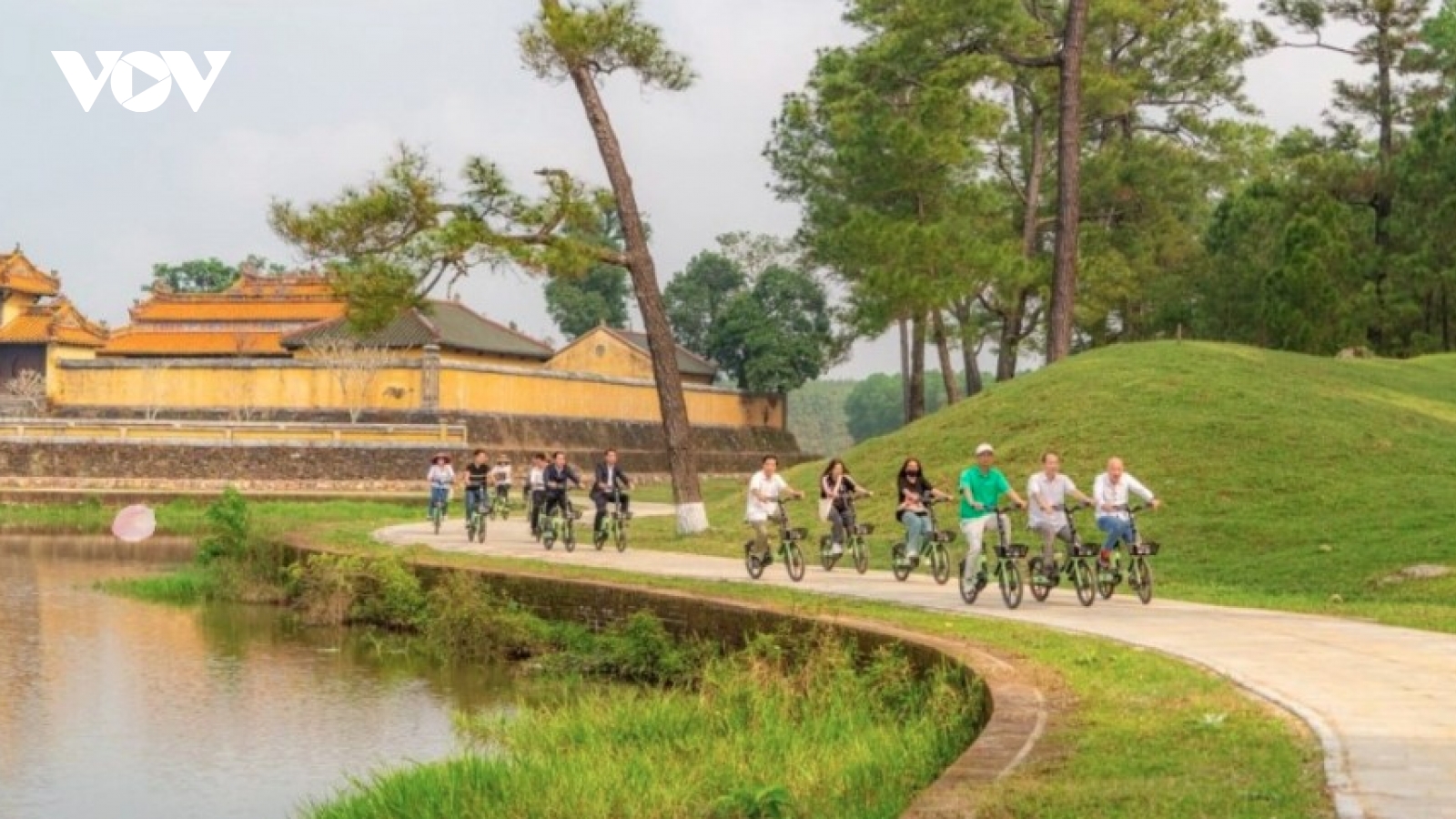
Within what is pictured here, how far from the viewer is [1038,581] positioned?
1814 cm

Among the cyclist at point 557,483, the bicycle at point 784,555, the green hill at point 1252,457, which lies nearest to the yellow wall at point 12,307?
the green hill at point 1252,457

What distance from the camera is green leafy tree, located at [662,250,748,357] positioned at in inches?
3716

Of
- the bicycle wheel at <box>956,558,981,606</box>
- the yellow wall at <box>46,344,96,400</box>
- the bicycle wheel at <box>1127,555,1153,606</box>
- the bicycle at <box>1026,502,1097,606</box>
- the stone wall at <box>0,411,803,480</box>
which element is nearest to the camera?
the bicycle at <box>1026,502,1097,606</box>

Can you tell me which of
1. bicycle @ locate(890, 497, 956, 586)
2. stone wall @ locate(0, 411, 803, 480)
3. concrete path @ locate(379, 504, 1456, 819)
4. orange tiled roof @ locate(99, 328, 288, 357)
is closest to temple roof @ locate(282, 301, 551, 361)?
orange tiled roof @ locate(99, 328, 288, 357)

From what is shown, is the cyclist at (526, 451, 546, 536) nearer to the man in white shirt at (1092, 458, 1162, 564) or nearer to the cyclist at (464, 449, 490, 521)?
the cyclist at (464, 449, 490, 521)

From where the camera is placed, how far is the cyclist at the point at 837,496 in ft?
72.8

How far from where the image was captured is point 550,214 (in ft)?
92.5

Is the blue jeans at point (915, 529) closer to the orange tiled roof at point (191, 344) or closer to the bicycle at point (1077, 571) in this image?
the bicycle at point (1077, 571)

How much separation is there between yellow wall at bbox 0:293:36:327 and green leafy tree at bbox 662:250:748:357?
105 feet

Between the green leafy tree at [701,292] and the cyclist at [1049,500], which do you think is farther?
the green leafy tree at [701,292]

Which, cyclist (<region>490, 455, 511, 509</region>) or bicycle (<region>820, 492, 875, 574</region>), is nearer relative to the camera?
bicycle (<region>820, 492, 875, 574</region>)

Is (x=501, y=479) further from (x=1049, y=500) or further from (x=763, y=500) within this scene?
(x=1049, y=500)

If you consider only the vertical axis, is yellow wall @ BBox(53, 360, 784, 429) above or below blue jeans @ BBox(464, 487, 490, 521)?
above

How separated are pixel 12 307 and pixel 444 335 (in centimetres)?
1945
